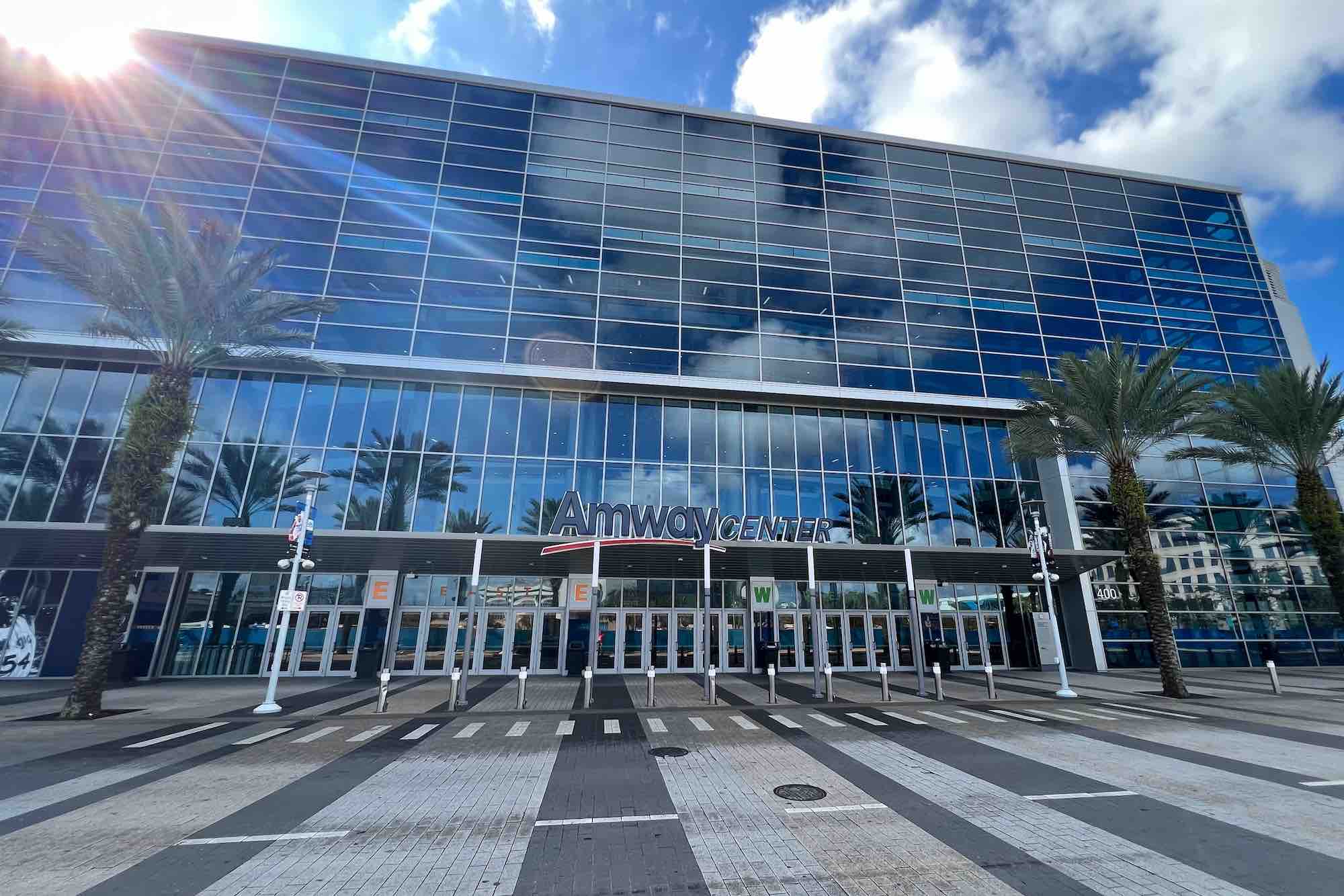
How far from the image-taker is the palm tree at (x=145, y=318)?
15.5m

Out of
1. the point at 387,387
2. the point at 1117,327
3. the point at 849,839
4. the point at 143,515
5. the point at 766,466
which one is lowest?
the point at 849,839

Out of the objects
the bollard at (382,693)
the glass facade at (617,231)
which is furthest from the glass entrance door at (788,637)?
the bollard at (382,693)

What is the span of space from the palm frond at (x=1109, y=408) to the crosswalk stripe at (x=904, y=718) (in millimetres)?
14002

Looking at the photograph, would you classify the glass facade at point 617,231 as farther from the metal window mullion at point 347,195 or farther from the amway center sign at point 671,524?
the amway center sign at point 671,524

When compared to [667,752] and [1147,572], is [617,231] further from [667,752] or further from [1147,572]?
[1147,572]

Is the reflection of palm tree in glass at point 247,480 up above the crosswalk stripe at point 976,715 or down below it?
above

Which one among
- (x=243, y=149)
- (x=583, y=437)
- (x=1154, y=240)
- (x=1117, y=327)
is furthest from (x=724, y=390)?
(x=1154, y=240)

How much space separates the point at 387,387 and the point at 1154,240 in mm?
48209

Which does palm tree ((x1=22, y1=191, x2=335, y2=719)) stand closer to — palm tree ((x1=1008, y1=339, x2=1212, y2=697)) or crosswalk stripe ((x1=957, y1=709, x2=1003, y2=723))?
crosswalk stripe ((x1=957, y1=709, x2=1003, y2=723))

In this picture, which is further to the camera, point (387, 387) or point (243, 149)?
point (243, 149)

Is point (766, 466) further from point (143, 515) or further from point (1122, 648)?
point (143, 515)

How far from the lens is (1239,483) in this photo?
30.4 meters

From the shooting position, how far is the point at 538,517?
24.3m

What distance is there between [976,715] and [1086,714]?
320cm
